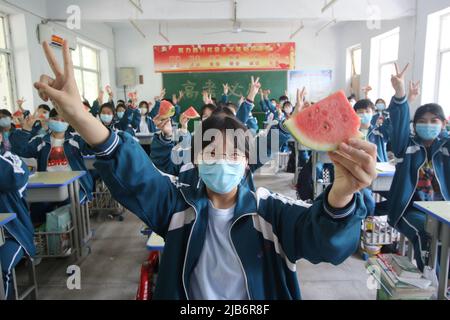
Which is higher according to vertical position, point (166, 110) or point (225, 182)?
point (166, 110)

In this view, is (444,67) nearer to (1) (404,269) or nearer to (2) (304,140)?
(1) (404,269)

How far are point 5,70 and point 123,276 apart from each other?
16.0ft

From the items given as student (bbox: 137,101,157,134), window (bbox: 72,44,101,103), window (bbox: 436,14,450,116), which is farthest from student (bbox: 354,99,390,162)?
window (bbox: 72,44,101,103)

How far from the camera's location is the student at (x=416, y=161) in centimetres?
258

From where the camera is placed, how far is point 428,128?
8.50 ft

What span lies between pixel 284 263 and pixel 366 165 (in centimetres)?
49

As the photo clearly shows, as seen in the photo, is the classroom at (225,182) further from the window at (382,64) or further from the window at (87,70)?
the window at (87,70)

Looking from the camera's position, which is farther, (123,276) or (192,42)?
(192,42)

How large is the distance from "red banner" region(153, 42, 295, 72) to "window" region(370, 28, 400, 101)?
8.21 feet

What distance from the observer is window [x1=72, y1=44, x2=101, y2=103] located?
8.45m

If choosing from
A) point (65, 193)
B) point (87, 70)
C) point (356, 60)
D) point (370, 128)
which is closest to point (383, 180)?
point (370, 128)

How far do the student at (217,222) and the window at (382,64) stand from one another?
8335 mm

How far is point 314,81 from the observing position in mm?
10953

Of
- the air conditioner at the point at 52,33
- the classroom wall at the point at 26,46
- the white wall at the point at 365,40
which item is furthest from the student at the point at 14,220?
the white wall at the point at 365,40
